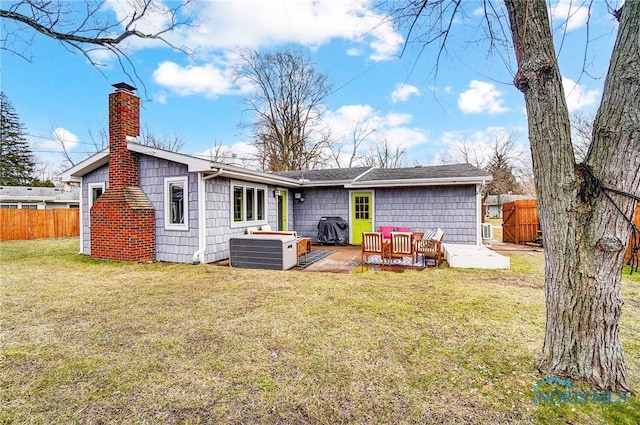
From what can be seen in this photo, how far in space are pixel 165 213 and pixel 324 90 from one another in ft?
57.4

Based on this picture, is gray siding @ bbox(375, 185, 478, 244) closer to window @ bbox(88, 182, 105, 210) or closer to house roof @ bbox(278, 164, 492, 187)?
house roof @ bbox(278, 164, 492, 187)

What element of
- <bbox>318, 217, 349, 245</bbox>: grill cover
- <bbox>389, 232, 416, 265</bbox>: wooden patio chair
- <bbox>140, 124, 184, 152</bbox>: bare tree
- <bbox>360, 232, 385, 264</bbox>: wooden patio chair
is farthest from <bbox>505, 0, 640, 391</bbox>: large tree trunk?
<bbox>140, 124, 184, 152</bbox>: bare tree

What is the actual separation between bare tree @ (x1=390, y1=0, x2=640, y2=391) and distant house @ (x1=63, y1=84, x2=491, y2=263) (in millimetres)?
6270

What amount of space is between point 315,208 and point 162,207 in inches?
216

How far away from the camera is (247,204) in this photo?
939cm

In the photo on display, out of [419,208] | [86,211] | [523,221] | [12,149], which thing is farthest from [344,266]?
[12,149]

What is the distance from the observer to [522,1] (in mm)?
2342

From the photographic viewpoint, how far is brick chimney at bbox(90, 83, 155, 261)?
7754 millimetres

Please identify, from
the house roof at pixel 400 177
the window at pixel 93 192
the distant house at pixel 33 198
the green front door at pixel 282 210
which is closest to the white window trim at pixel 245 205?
the green front door at pixel 282 210

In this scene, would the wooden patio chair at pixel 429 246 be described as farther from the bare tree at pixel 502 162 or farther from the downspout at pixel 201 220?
the bare tree at pixel 502 162

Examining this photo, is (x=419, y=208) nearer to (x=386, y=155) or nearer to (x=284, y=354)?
(x=284, y=354)

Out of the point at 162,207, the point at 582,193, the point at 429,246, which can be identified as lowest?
the point at 429,246

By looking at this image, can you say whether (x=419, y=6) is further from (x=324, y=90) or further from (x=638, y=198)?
(x=324, y=90)

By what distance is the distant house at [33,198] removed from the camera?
20.9 m
